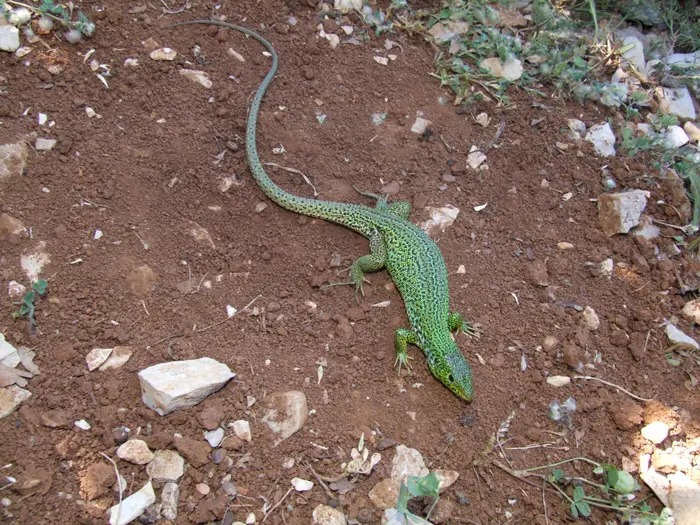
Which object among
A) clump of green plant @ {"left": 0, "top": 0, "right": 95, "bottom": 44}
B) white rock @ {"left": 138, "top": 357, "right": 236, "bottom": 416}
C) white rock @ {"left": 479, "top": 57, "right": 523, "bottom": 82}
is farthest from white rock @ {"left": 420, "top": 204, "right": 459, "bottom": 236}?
clump of green plant @ {"left": 0, "top": 0, "right": 95, "bottom": 44}

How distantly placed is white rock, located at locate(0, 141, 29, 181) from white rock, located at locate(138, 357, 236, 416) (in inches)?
79.9

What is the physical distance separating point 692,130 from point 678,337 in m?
2.76

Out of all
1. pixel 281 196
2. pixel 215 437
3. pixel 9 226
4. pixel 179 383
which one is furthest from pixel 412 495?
pixel 9 226

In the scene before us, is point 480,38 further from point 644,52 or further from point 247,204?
point 247,204

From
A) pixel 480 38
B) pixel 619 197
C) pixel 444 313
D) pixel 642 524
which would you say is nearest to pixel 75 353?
pixel 444 313

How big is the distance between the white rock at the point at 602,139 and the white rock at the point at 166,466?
15.4ft

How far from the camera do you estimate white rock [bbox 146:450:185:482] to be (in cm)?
343

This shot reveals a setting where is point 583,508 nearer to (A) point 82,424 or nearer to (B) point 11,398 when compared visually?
(A) point 82,424

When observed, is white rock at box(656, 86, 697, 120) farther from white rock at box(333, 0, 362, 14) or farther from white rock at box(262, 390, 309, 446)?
white rock at box(262, 390, 309, 446)

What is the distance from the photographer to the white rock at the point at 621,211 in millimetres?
4945

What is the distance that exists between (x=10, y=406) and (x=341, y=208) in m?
2.78

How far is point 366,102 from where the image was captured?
549 centimetres

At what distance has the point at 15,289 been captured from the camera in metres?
3.91

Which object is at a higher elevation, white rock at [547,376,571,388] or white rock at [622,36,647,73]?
white rock at [622,36,647,73]
